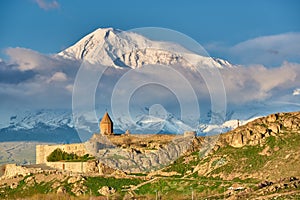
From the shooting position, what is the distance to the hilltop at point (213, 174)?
84.8 meters

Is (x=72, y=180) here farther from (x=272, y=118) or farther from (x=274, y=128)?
(x=272, y=118)

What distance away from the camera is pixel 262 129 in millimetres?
94625

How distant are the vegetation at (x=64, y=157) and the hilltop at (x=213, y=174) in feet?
26.4

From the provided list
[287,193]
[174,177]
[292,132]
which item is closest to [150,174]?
[174,177]

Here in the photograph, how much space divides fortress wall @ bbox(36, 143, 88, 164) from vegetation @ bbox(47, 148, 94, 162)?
27.2 inches

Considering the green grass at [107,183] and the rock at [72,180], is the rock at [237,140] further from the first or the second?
the rock at [72,180]

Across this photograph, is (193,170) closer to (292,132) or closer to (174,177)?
(174,177)

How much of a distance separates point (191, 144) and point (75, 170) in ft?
57.1

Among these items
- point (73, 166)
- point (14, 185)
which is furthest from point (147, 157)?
point (14, 185)

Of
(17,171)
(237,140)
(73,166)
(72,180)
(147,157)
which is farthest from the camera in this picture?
(17,171)

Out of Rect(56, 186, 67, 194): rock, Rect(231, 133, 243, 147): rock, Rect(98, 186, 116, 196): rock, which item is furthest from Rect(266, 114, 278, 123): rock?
Rect(56, 186, 67, 194): rock

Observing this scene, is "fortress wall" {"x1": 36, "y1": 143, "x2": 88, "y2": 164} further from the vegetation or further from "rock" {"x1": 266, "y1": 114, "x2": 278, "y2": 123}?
"rock" {"x1": 266, "y1": 114, "x2": 278, "y2": 123}

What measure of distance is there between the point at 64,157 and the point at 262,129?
35920 mm

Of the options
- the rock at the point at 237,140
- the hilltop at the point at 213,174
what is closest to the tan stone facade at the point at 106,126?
the hilltop at the point at 213,174
